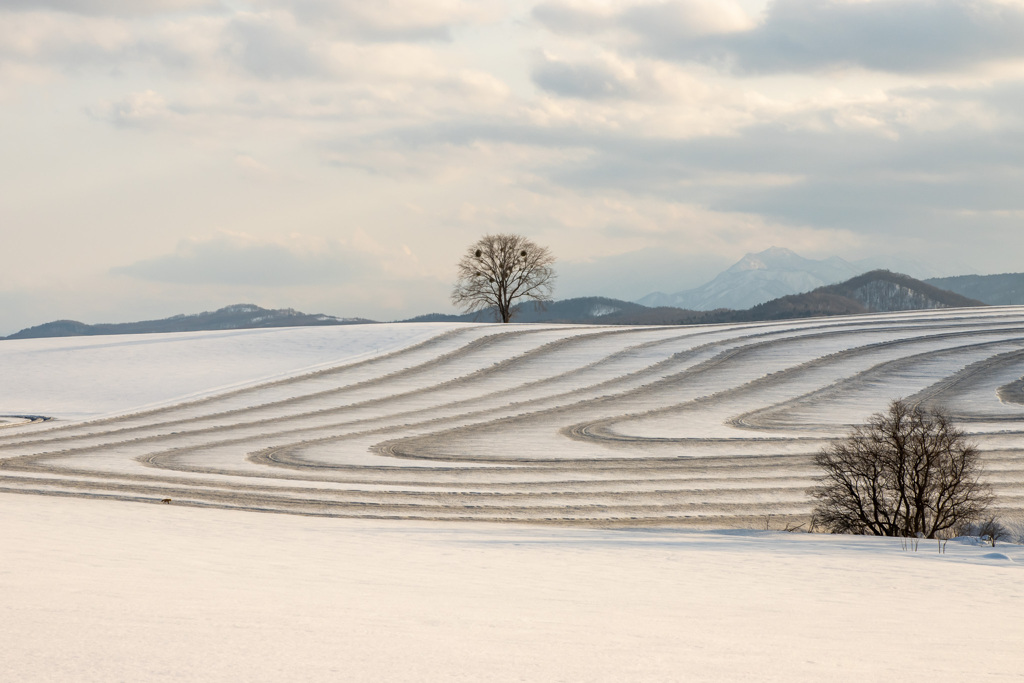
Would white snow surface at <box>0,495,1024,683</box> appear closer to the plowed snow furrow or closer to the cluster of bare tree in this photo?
the cluster of bare tree

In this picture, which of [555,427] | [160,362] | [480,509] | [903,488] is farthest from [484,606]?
[160,362]

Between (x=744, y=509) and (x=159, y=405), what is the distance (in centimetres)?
3130

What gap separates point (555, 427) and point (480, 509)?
14488 millimetres

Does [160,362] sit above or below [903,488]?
above

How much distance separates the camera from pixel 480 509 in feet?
76.0

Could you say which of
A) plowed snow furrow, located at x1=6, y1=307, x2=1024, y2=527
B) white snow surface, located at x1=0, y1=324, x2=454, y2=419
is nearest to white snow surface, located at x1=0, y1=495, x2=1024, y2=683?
plowed snow furrow, located at x1=6, y1=307, x2=1024, y2=527

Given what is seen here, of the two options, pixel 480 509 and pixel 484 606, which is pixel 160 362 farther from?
pixel 484 606

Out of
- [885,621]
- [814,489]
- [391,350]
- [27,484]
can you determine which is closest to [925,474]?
[814,489]

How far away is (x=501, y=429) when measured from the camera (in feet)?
122

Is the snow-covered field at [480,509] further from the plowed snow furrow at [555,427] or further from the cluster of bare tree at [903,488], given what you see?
the cluster of bare tree at [903,488]

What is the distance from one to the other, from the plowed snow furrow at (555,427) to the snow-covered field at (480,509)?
0.68 feet

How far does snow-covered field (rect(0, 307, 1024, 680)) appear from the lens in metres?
7.18

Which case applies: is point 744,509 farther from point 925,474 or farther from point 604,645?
point 604,645

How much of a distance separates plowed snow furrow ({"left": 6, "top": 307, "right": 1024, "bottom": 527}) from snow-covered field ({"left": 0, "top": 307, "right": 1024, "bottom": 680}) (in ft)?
0.68
